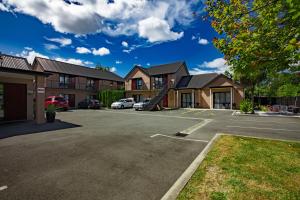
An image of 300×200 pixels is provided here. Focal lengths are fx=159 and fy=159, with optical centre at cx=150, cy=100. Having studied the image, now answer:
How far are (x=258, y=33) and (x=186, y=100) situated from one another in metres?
25.1

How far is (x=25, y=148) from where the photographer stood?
6.09m

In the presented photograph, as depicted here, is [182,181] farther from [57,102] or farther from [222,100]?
[222,100]

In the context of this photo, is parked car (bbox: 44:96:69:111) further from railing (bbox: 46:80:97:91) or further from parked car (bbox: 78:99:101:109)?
railing (bbox: 46:80:97:91)

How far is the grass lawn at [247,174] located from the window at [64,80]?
30246 millimetres

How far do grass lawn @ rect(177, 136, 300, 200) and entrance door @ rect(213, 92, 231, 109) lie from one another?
2098cm

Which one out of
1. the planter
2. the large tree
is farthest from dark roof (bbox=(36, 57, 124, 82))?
the large tree

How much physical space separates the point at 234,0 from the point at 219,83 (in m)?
21.3

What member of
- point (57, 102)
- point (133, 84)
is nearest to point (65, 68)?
point (57, 102)

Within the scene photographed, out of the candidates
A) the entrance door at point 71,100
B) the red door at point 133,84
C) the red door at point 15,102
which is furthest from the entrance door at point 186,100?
the red door at point 15,102

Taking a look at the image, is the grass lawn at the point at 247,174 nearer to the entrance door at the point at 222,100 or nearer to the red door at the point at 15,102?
the red door at the point at 15,102

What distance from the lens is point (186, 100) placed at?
2995 cm

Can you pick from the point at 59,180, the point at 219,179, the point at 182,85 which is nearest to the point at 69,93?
the point at 182,85

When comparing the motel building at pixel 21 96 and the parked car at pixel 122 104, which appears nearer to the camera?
the motel building at pixel 21 96

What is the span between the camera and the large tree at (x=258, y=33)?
4.63 meters
